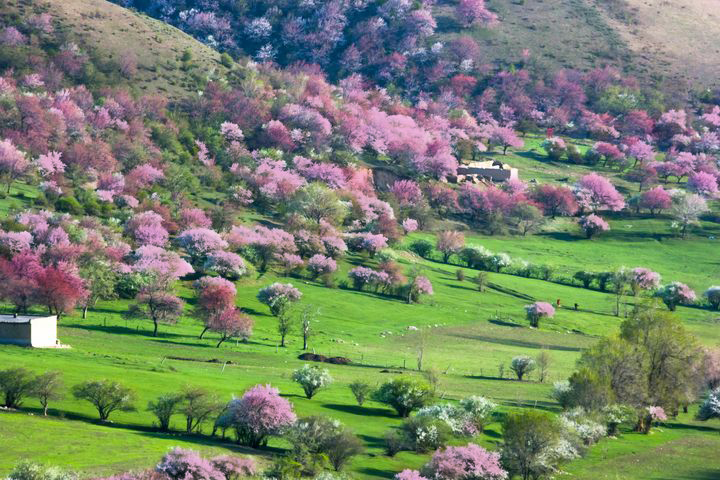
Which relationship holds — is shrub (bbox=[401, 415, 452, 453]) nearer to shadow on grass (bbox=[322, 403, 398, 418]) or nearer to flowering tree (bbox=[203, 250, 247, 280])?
shadow on grass (bbox=[322, 403, 398, 418])

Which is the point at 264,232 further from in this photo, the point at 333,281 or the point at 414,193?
the point at 414,193

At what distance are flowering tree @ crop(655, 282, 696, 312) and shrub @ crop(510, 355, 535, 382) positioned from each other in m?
47.9

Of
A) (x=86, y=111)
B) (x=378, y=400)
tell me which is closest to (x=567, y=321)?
(x=378, y=400)

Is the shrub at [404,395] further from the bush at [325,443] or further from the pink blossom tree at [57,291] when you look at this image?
the pink blossom tree at [57,291]

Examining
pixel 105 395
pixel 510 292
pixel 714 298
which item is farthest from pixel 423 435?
pixel 714 298

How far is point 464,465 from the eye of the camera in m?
70.8

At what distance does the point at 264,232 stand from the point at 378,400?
61614 millimetres

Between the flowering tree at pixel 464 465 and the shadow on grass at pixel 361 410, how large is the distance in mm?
14775

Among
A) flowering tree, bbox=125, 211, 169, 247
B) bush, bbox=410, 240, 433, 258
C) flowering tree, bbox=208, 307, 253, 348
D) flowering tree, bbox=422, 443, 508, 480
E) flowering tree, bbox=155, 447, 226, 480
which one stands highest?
flowering tree, bbox=125, 211, 169, 247

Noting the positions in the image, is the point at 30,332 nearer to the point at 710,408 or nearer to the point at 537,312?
the point at 710,408

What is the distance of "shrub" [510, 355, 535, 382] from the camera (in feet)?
349

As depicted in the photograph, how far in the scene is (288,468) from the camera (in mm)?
66938

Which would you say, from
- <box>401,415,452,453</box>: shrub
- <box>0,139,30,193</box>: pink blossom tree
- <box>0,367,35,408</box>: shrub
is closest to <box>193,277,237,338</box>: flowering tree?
<box>0,367,35,408</box>: shrub

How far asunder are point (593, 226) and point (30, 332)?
105 m
